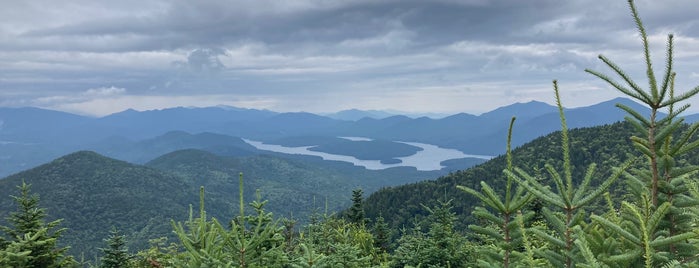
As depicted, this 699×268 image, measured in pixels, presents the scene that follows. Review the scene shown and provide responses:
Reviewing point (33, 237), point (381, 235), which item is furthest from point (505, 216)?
point (381, 235)

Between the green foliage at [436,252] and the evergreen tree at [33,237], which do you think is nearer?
the evergreen tree at [33,237]

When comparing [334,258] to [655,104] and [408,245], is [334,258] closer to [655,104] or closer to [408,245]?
[655,104]

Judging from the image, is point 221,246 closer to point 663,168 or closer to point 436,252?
point 663,168

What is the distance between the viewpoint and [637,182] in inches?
157

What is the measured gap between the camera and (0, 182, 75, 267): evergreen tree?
1116 centimetres

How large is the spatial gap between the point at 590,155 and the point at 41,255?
139628mm

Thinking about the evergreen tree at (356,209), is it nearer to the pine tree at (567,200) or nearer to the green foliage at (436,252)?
the green foliage at (436,252)

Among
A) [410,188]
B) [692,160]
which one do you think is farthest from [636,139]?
[410,188]

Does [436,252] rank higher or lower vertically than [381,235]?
higher

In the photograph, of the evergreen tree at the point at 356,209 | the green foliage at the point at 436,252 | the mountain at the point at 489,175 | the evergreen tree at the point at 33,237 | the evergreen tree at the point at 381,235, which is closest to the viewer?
the evergreen tree at the point at 33,237

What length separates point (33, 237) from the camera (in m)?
11.0

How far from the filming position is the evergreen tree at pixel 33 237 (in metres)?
11.2

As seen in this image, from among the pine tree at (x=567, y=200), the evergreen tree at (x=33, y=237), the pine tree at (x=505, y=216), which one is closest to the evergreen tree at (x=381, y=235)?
the evergreen tree at (x=33, y=237)

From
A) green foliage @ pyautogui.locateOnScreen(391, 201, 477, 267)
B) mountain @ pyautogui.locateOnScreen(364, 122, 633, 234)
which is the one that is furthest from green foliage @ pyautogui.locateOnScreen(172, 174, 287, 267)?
mountain @ pyautogui.locateOnScreen(364, 122, 633, 234)
